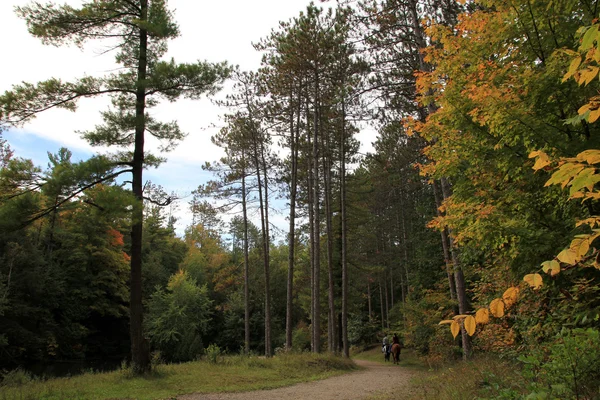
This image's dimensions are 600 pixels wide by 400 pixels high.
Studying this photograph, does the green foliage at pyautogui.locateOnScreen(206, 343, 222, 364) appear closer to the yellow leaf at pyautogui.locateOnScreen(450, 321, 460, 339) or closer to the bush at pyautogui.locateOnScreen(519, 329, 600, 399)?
the bush at pyautogui.locateOnScreen(519, 329, 600, 399)

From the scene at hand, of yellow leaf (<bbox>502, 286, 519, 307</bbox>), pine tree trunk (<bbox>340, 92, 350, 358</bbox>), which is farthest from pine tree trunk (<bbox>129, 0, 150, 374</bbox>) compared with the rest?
yellow leaf (<bbox>502, 286, 519, 307</bbox>)

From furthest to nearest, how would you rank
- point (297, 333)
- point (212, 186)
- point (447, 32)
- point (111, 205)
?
point (297, 333), point (212, 186), point (111, 205), point (447, 32)

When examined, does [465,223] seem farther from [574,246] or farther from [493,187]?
[574,246]

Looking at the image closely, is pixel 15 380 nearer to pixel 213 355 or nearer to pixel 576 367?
pixel 213 355

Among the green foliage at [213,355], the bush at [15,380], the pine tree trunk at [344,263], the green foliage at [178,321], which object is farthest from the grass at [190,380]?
the green foliage at [178,321]

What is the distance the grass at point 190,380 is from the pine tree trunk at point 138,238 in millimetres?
447

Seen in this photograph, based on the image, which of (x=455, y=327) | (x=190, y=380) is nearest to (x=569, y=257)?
(x=455, y=327)

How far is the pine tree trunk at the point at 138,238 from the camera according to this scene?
32.4 feet

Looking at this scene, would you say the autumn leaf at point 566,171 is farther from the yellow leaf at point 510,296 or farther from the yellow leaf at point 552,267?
the yellow leaf at point 510,296

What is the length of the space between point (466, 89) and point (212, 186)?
15.9m

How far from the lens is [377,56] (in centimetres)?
1038

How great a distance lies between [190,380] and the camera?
9484mm

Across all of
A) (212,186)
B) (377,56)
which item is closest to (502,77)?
(377,56)

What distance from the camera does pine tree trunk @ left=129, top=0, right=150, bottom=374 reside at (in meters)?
9.88
